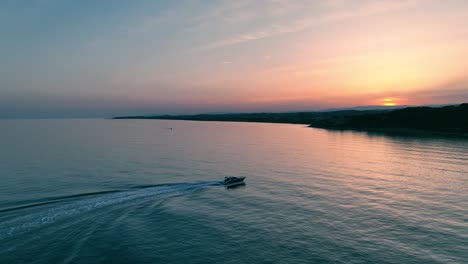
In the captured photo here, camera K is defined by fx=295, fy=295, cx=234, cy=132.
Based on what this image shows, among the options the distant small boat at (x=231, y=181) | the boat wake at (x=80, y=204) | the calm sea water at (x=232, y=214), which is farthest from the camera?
the distant small boat at (x=231, y=181)

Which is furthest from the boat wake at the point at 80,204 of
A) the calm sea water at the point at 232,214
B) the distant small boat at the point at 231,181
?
the distant small boat at the point at 231,181

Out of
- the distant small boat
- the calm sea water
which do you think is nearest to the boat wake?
the calm sea water

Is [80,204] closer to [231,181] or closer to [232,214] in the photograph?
[232,214]

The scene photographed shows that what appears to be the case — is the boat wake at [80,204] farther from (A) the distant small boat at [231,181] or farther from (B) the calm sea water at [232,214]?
(A) the distant small boat at [231,181]

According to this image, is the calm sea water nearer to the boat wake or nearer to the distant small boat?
the boat wake

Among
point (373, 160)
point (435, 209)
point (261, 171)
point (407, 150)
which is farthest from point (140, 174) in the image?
point (407, 150)

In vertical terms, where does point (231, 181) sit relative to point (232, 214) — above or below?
above

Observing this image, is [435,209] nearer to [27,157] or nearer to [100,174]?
[100,174]

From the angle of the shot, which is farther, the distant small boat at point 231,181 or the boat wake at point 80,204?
the distant small boat at point 231,181

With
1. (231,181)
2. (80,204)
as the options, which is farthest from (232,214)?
(80,204)
